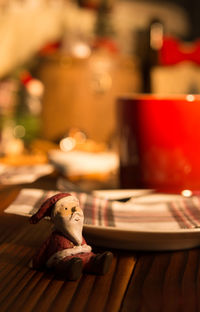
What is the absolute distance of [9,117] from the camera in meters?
1.50

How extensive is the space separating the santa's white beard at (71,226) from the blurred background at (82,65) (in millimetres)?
732

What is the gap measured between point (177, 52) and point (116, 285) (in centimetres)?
123

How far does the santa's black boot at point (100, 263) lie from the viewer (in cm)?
34

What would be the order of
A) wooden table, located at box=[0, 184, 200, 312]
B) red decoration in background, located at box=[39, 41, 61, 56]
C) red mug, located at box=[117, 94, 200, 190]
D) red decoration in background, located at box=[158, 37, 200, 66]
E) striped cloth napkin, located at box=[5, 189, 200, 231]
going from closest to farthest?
wooden table, located at box=[0, 184, 200, 312]
striped cloth napkin, located at box=[5, 189, 200, 231]
red mug, located at box=[117, 94, 200, 190]
red decoration in background, located at box=[158, 37, 200, 66]
red decoration in background, located at box=[39, 41, 61, 56]

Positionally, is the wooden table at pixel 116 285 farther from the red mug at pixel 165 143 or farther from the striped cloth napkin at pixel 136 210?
the red mug at pixel 165 143

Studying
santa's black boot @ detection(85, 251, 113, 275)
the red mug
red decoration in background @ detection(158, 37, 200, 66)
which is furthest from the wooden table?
red decoration in background @ detection(158, 37, 200, 66)

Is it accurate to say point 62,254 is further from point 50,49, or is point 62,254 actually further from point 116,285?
point 50,49

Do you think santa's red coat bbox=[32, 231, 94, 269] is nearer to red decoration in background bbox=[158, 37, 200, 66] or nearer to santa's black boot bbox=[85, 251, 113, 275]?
santa's black boot bbox=[85, 251, 113, 275]

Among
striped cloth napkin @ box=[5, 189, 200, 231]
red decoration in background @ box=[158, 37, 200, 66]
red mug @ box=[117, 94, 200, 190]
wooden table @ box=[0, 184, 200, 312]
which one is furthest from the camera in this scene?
red decoration in background @ box=[158, 37, 200, 66]

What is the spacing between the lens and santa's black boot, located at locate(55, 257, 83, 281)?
1.09 ft

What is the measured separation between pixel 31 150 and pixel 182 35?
1.05m

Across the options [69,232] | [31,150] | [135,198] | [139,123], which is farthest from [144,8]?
[69,232]

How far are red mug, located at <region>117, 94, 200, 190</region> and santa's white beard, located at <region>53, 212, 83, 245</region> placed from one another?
311mm

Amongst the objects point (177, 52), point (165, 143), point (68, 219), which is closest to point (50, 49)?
point (177, 52)
